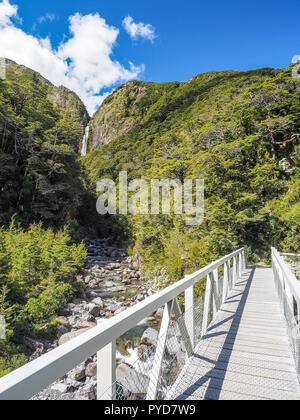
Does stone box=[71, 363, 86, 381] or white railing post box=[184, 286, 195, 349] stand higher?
white railing post box=[184, 286, 195, 349]

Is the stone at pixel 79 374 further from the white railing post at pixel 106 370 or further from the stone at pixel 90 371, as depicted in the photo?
the white railing post at pixel 106 370

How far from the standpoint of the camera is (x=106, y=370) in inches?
55.3

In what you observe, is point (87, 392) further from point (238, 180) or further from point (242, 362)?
point (238, 180)

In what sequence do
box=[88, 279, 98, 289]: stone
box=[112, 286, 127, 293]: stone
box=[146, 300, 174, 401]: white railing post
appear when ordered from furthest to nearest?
box=[88, 279, 98, 289]: stone
box=[112, 286, 127, 293]: stone
box=[146, 300, 174, 401]: white railing post

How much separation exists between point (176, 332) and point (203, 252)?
8.70 m

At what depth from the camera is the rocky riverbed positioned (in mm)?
3297

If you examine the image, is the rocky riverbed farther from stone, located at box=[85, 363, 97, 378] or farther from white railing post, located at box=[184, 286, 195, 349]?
white railing post, located at box=[184, 286, 195, 349]

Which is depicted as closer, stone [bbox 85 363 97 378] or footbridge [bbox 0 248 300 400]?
footbridge [bbox 0 248 300 400]

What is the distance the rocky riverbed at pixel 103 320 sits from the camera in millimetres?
3297

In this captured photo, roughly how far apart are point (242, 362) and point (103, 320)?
7.97ft

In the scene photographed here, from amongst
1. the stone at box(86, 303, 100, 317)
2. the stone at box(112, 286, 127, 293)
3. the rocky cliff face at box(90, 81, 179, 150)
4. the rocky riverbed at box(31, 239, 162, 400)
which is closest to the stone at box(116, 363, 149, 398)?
the rocky riverbed at box(31, 239, 162, 400)

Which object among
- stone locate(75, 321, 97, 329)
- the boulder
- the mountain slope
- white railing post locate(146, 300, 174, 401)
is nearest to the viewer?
white railing post locate(146, 300, 174, 401)

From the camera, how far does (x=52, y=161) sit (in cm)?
2014

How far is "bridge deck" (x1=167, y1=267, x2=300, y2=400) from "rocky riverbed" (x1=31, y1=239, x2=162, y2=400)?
629 mm
